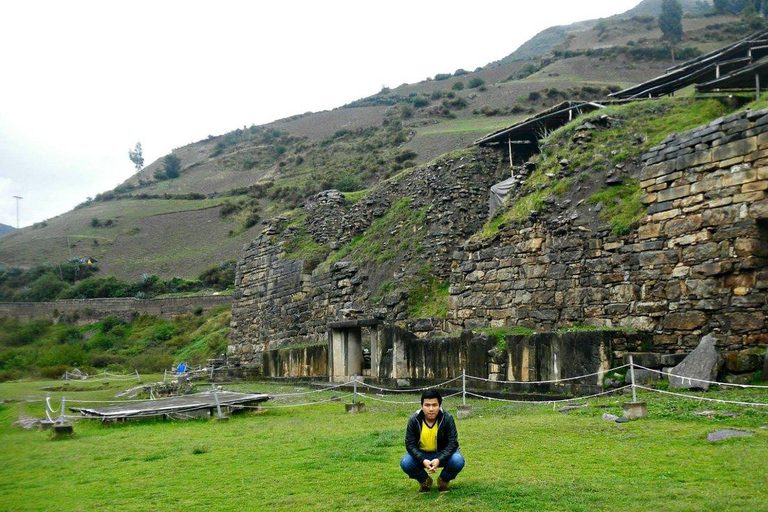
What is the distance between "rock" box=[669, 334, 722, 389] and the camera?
10955 mm

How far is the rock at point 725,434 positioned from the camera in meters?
7.63

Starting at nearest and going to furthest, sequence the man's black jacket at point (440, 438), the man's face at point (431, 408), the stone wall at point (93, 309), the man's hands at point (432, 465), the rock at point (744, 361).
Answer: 1. the man's hands at point (432, 465)
2. the man's black jacket at point (440, 438)
3. the man's face at point (431, 408)
4. the rock at point (744, 361)
5. the stone wall at point (93, 309)

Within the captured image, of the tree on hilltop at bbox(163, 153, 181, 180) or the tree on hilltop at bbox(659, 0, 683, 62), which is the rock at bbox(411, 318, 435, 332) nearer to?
the tree on hilltop at bbox(659, 0, 683, 62)

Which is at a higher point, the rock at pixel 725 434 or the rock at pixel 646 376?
the rock at pixel 646 376

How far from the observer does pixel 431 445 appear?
6.57 metres

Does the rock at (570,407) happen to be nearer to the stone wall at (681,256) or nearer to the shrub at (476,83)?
the stone wall at (681,256)

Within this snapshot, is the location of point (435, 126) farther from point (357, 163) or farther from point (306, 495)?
point (306, 495)

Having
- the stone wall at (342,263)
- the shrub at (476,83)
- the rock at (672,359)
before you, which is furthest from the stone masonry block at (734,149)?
the shrub at (476,83)

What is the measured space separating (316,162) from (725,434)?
82.3m

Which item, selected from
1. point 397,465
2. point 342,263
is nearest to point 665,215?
point 397,465

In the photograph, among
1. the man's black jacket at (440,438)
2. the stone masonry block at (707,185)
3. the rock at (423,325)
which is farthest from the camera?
the rock at (423,325)

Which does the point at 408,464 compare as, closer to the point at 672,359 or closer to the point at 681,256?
the point at 672,359

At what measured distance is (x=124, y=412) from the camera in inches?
556

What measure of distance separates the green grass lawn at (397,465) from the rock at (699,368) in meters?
0.49
